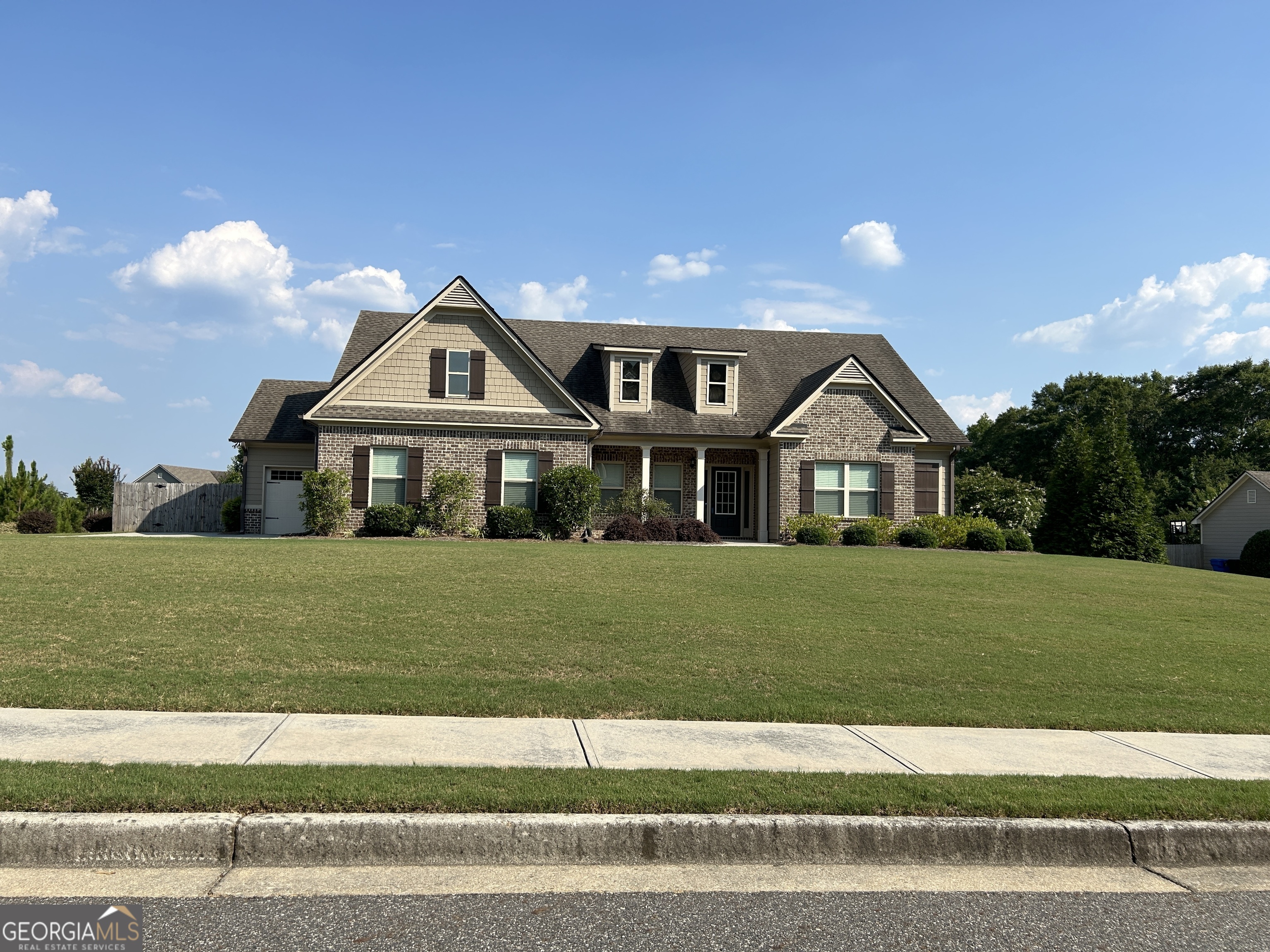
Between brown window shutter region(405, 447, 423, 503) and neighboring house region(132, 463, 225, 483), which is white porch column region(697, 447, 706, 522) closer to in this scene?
brown window shutter region(405, 447, 423, 503)

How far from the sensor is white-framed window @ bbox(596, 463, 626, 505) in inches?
1080

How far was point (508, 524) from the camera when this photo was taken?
2356 cm

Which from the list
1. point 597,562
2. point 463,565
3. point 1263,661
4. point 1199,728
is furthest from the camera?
point 597,562

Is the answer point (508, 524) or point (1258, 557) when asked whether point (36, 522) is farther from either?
point (1258, 557)

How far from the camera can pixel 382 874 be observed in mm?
4461

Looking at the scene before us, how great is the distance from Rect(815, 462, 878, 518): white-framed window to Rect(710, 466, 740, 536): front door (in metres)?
3.34

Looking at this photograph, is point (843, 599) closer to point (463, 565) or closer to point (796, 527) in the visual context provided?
point (463, 565)

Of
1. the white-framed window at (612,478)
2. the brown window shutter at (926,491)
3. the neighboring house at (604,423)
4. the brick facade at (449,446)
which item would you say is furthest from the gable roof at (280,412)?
the brown window shutter at (926,491)

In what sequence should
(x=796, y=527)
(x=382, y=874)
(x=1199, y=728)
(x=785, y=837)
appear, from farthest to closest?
(x=796, y=527)
(x=1199, y=728)
(x=785, y=837)
(x=382, y=874)

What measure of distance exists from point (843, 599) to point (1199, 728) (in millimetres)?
5888

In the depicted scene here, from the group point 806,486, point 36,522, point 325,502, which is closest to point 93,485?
point 36,522

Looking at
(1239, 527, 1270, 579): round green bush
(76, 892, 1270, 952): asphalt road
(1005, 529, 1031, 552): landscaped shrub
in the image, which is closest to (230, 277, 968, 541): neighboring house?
(1005, 529, 1031, 552): landscaped shrub

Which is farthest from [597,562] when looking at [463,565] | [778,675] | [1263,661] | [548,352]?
[548,352]

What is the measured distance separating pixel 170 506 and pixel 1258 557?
1552 inches
